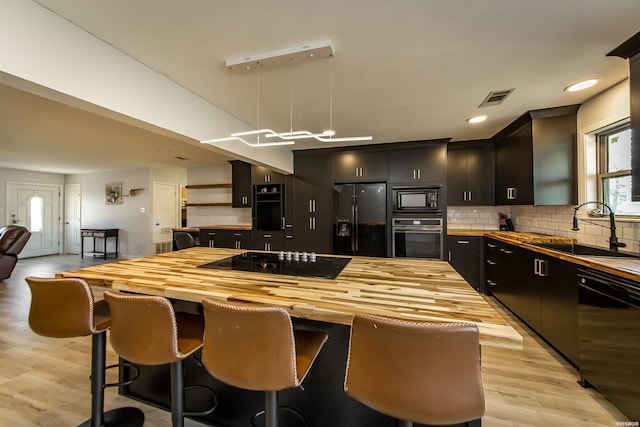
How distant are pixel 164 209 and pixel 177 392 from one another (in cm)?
666

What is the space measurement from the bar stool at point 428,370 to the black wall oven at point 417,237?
3231 mm

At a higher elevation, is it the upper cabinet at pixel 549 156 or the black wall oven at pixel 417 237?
the upper cabinet at pixel 549 156

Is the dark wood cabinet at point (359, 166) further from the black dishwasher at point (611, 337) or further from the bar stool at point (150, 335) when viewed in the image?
the bar stool at point (150, 335)

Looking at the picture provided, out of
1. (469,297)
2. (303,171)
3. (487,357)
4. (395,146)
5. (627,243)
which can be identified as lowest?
(487,357)

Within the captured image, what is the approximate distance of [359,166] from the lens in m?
4.26

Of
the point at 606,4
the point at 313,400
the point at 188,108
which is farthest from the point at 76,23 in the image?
the point at 606,4

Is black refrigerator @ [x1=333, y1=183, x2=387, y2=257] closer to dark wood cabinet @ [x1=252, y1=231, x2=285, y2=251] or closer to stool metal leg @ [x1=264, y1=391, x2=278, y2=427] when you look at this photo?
dark wood cabinet @ [x1=252, y1=231, x2=285, y2=251]

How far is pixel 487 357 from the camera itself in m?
2.30

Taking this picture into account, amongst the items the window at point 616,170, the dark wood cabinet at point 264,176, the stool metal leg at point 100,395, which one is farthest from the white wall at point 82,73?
the window at point 616,170

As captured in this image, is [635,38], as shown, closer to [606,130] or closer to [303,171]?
[606,130]

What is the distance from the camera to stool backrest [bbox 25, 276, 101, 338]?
135cm

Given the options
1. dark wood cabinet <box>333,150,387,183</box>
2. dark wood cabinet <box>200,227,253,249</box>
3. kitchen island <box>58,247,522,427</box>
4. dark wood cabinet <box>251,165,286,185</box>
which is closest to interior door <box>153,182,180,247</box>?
dark wood cabinet <box>200,227,253,249</box>

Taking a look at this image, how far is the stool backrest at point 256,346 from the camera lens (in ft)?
3.23

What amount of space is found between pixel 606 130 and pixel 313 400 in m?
3.44
